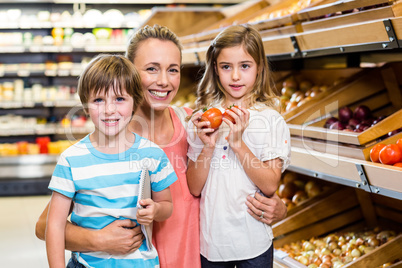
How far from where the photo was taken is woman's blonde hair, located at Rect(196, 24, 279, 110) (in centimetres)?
183

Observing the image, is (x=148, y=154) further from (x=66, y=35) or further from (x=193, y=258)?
(x=66, y=35)

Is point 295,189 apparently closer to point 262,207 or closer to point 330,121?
point 330,121

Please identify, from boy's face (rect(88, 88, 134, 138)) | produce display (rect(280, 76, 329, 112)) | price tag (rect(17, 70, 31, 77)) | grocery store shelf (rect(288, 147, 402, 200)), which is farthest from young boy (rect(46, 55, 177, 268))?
price tag (rect(17, 70, 31, 77))

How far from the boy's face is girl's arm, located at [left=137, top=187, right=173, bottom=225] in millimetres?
244

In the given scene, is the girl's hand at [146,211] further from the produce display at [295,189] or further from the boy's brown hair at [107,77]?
the produce display at [295,189]

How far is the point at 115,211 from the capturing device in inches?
59.8

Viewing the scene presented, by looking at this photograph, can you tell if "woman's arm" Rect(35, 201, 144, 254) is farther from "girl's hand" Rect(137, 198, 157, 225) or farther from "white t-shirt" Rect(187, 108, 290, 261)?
"white t-shirt" Rect(187, 108, 290, 261)

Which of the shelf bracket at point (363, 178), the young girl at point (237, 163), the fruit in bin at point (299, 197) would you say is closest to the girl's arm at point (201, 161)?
the young girl at point (237, 163)

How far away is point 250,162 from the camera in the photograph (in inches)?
66.7

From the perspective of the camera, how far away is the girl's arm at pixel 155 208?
1.42m

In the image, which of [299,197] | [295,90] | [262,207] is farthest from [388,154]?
→ [295,90]

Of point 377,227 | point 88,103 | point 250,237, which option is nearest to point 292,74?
point 377,227

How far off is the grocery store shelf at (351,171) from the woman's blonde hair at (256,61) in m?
0.43

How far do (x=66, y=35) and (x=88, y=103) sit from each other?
6.19m
